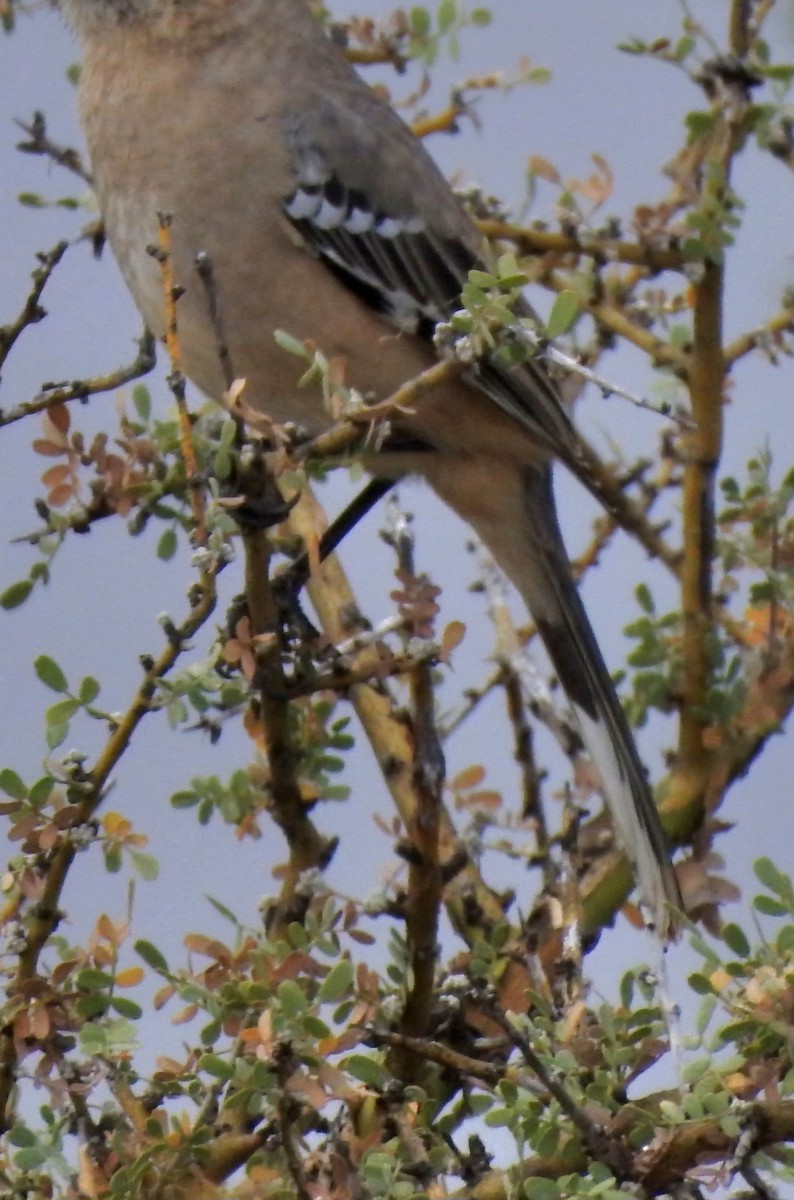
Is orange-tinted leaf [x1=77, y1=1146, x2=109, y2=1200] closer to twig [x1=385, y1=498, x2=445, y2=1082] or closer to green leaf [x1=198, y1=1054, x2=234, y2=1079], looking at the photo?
green leaf [x1=198, y1=1054, x2=234, y2=1079]

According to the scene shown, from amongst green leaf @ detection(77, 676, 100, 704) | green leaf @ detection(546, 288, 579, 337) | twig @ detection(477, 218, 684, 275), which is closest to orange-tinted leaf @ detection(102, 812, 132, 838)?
green leaf @ detection(77, 676, 100, 704)

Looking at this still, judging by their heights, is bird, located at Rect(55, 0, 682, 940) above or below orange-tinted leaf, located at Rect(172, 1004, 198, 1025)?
above

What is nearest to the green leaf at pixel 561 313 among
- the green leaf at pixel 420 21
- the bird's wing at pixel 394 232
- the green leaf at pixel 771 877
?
the green leaf at pixel 771 877

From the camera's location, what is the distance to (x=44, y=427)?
165cm

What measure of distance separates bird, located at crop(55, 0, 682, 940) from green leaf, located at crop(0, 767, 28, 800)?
98 cm

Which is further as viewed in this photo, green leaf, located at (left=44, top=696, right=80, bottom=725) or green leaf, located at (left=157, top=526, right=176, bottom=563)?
green leaf, located at (left=157, top=526, right=176, bottom=563)

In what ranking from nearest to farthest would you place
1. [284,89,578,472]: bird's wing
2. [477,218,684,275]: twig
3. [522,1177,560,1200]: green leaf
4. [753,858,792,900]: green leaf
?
[522,1177,560,1200]: green leaf, [753,858,792,900]: green leaf, [477,218,684,275]: twig, [284,89,578,472]: bird's wing

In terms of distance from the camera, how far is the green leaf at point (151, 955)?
5.04 ft

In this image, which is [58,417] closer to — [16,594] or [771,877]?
[16,594]

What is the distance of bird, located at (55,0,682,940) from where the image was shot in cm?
244

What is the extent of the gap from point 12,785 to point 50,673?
156 mm

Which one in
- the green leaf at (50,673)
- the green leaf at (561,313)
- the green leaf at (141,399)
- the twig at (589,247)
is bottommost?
the green leaf at (561,313)

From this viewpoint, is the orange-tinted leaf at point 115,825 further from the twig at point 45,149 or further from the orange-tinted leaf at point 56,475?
the twig at point 45,149

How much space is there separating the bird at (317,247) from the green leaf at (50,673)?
33.2 inches
